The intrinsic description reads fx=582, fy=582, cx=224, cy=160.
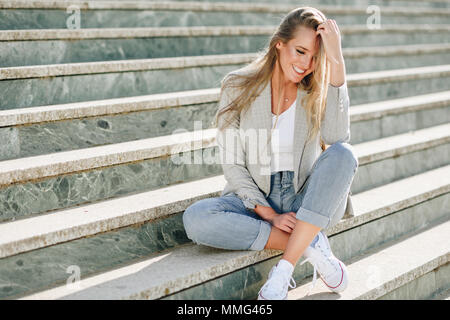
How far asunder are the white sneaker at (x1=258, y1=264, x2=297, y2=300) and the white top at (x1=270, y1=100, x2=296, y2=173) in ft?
1.68

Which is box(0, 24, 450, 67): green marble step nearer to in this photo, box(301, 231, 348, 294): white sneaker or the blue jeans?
the blue jeans

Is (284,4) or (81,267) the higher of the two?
(284,4)

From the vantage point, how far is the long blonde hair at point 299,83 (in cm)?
246

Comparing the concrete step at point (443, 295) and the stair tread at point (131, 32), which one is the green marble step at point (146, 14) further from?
the concrete step at point (443, 295)

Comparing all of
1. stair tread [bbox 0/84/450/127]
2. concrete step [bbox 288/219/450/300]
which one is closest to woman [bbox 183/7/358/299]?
concrete step [bbox 288/219/450/300]

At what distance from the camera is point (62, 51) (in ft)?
10.9

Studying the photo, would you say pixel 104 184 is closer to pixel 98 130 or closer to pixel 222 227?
pixel 98 130

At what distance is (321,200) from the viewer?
2.30 meters

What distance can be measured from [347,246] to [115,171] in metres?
1.18

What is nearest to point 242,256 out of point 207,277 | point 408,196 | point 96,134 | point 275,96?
point 207,277

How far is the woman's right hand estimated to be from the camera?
7.89 ft

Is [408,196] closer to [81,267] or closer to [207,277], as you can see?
[207,277]

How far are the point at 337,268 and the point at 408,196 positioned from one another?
1.01 m

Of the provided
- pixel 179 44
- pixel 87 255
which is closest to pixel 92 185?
pixel 87 255
